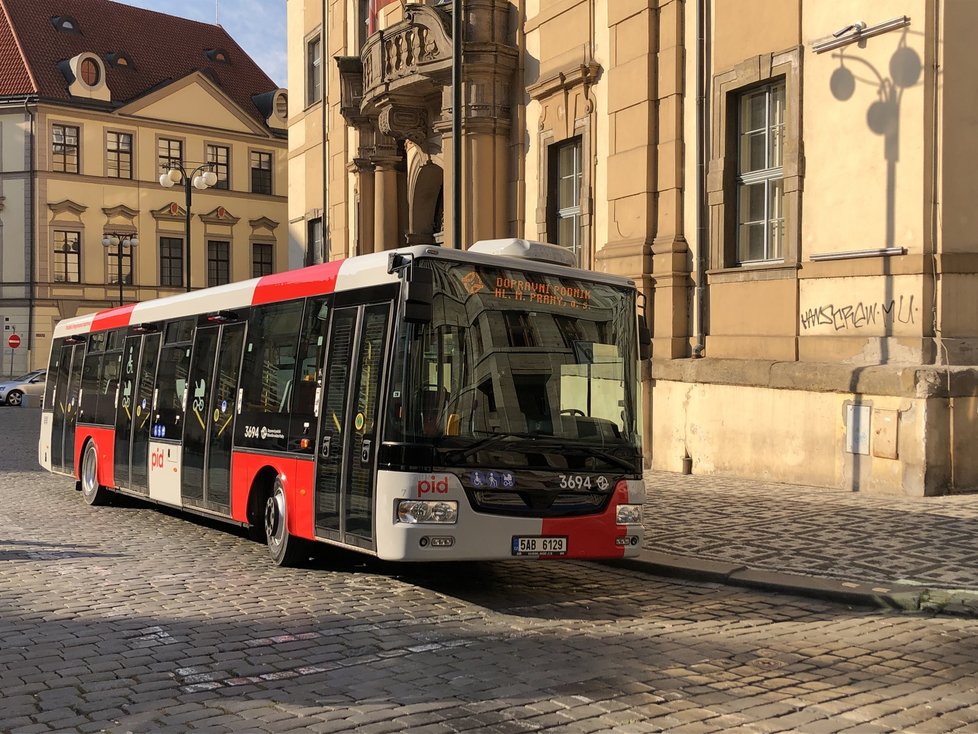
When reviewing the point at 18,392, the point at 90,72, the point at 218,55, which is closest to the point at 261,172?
the point at 218,55

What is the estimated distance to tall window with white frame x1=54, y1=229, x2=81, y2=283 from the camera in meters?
58.2

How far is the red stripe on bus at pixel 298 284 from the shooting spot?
1012 centimetres

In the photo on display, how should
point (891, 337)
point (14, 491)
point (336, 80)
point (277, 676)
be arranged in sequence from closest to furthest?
point (277, 676) < point (891, 337) < point (14, 491) < point (336, 80)

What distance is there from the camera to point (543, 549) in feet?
28.6

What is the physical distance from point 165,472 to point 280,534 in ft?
11.1

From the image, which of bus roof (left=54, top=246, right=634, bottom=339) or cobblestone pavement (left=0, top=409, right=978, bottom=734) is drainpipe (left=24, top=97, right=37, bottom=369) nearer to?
bus roof (left=54, top=246, right=634, bottom=339)

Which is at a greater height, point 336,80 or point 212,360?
point 336,80

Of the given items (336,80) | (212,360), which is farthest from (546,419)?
(336,80)

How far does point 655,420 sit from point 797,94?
5172 mm

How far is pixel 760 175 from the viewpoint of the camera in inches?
646

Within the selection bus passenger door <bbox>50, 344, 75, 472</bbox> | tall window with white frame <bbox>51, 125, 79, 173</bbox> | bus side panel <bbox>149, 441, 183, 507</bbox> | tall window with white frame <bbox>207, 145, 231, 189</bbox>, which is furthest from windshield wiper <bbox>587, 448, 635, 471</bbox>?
tall window with white frame <bbox>207, 145, 231, 189</bbox>

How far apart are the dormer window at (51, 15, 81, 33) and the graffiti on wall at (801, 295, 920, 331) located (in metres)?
55.7

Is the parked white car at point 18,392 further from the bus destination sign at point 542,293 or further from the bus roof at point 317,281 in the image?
the bus destination sign at point 542,293

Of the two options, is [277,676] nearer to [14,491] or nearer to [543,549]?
[543,549]
